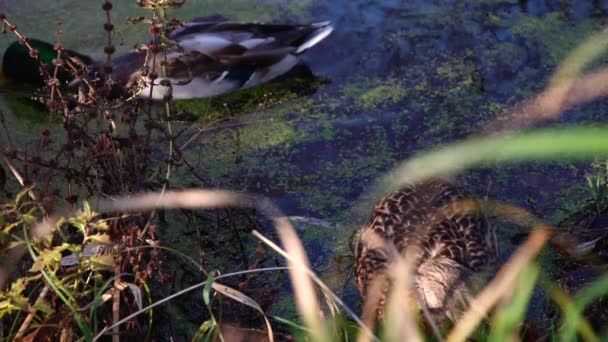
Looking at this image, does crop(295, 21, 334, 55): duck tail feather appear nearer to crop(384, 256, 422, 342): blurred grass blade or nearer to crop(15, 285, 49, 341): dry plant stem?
crop(15, 285, 49, 341): dry plant stem

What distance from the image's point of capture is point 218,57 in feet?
16.3

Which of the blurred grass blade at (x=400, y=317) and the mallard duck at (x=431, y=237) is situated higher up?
the blurred grass blade at (x=400, y=317)

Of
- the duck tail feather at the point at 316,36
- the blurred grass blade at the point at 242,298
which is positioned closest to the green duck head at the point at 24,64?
the duck tail feather at the point at 316,36

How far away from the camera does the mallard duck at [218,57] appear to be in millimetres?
4902

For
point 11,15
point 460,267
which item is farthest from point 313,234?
point 11,15

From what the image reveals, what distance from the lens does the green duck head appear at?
16.7ft

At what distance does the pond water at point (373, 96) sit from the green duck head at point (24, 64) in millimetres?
329

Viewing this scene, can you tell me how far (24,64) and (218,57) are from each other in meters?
1.22

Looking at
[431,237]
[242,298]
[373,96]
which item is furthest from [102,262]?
[373,96]

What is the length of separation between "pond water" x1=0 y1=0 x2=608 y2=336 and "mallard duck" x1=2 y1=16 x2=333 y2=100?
6.5 inches

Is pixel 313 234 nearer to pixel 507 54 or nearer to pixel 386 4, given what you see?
pixel 507 54

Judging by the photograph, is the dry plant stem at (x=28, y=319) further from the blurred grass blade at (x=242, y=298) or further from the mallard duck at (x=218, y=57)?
the mallard duck at (x=218, y=57)

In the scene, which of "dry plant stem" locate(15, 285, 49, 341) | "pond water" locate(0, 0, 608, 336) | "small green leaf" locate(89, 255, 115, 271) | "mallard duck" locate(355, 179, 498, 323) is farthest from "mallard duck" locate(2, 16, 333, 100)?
"dry plant stem" locate(15, 285, 49, 341)

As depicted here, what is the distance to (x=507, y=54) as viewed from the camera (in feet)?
16.5
